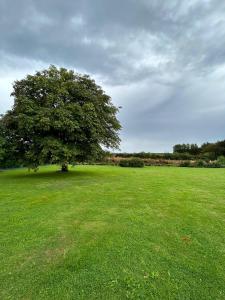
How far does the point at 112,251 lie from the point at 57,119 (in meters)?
10.6

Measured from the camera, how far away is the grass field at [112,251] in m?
2.94

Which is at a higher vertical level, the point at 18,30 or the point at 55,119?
the point at 18,30

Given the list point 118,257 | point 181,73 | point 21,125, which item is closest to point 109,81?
point 181,73

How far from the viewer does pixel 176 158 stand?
3672 centimetres

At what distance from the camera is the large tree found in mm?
13203

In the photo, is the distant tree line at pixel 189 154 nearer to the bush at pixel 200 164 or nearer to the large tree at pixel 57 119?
the bush at pixel 200 164

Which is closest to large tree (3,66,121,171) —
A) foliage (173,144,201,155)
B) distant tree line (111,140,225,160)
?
distant tree line (111,140,225,160)

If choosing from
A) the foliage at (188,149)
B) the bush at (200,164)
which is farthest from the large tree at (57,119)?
the foliage at (188,149)

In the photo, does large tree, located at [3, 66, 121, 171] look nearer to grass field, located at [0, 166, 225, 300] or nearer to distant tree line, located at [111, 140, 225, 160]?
grass field, located at [0, 166, 225, 300]

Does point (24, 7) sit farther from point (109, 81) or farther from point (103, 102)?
point (109, 81)

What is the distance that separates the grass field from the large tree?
6759 mm

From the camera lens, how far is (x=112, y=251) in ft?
13.0

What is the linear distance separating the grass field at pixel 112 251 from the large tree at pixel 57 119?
676cm

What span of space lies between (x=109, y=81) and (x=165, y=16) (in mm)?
9117
